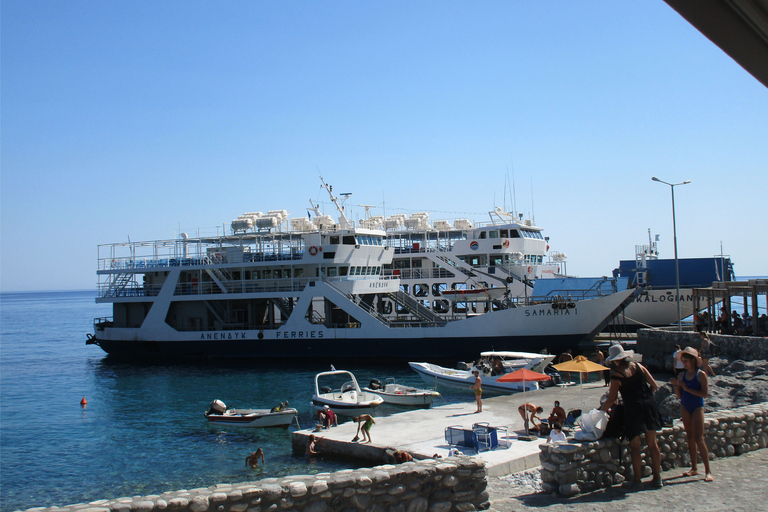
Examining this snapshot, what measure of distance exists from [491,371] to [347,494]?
18.1 metres

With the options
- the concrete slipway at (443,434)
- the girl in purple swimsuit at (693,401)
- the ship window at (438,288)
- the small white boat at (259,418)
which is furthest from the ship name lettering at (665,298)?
the girl in purple swimsuit at (693,401)

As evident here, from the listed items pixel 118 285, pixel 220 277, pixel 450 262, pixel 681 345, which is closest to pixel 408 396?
pixel 681 345

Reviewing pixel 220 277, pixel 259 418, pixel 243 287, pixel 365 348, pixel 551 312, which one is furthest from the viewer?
pixel 220 277

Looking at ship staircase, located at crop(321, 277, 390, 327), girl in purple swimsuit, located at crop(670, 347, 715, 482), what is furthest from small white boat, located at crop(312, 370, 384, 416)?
girl in purple swimsuit, located at crop(670, 347, 715, 482)

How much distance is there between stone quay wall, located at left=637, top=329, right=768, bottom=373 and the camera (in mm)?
21234

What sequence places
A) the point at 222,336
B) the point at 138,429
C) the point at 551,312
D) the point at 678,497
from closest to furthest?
the point at 678,497, the point at 138,429, the point at 551,312, the point at 222,336

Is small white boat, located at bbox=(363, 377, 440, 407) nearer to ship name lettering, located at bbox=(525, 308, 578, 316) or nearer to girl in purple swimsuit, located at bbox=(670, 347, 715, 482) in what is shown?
ship name lettering, located at bbox=(525, 308, 578, 316)

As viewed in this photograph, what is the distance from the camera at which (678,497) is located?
7.14m

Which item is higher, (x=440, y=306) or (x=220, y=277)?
(x=220, y=277)

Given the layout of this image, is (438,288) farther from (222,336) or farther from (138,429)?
(138,429)

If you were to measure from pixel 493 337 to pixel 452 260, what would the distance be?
11.7 metres

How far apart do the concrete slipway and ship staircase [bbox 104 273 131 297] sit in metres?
26.1

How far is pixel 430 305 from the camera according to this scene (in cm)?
4166

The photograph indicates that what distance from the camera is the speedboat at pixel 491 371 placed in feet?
77.8
